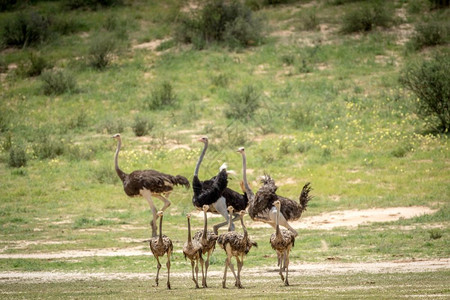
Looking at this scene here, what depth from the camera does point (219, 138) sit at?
29.6 m

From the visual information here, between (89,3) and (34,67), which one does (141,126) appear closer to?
(34,67)

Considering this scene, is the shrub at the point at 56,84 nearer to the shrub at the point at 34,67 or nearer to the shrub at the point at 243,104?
the shrub at the point at 34,67

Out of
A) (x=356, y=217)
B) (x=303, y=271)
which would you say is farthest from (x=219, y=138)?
(x=303, y=271)

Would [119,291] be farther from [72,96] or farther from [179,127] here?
[72,96]

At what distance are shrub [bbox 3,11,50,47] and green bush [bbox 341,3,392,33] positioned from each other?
600 inches

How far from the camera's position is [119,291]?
12.7m

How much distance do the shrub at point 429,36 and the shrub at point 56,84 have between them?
14964mm

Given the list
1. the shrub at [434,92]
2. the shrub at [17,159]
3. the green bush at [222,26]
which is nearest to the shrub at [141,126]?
the shrub at [17,159]

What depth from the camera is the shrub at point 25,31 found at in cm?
4159

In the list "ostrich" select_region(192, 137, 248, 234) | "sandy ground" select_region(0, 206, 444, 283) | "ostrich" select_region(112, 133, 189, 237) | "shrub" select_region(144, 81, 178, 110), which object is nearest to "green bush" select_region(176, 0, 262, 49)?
"shrub" select_region(144, 81, 178, 110)

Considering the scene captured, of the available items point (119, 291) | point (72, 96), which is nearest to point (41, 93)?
point (72, 96)

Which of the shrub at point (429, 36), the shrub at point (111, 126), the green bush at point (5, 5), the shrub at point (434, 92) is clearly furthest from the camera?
the green bush at point (5, 5)

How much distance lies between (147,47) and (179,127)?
32.7 ft

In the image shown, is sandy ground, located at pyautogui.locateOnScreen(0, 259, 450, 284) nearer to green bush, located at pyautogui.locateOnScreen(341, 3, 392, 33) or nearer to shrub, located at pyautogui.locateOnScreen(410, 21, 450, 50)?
shrub, located at pyautogui.locateOnScreen(410, 21, 450, 50)
